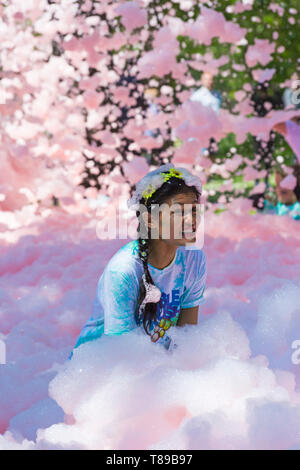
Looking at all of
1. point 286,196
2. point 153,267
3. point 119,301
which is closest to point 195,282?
point 153,267

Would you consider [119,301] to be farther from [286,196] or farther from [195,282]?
[286,196]

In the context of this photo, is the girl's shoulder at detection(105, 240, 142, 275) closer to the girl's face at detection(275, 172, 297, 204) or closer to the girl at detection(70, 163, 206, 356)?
the girl at detection(70, 163, 206, 356)

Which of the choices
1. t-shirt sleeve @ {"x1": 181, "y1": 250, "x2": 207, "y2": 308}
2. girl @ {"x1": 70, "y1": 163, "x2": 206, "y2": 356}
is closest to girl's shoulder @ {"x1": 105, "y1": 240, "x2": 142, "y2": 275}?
girl @ {"x1": 70, "y1": 163, "x2": 206, "y2": 356}

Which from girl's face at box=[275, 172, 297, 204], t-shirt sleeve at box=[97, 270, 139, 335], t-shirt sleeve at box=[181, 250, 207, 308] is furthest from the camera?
girl's face at box=[275, 172, 297, 204]

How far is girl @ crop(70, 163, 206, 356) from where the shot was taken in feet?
4.17

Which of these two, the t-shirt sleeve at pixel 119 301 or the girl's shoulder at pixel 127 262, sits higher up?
the girl's shoulder at pixel 127 262

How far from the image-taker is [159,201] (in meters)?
1.28

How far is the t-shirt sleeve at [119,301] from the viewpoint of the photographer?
49.4 inches

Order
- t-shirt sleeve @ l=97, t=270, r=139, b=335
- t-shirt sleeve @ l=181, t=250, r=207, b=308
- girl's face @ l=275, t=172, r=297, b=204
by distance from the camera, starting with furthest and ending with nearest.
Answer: girl's face @ l=275, t=172, r=297, b=204 < t-shirt sleeve @ l=181, t=250, r=207, b=308 < t-shirt sleeve @ l=97, t=270, r=139, b=335

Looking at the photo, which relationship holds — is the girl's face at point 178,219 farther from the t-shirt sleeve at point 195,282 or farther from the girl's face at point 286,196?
the girl's face at point 286,196

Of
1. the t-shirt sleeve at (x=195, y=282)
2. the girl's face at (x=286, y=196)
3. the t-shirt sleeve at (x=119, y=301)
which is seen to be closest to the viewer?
the t-shirt sleeve at (x=119, y=301)

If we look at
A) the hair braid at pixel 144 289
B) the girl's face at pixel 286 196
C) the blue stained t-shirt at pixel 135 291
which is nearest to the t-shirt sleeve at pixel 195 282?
the blue stained t-shirt at pixel 135 291

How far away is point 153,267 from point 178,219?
6.2 inches

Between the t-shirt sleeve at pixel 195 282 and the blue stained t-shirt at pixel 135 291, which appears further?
the t-shirt sleeve at pixel 195 282
